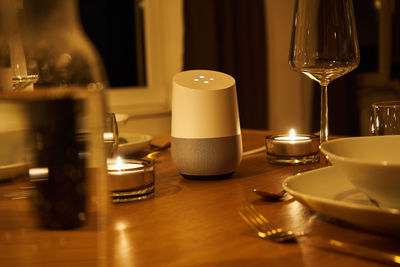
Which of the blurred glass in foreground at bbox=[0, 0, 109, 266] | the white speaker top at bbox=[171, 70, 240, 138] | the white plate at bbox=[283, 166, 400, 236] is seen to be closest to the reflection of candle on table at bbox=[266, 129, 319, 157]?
the white speaker top at bbox=[171, 70, 240, 138]

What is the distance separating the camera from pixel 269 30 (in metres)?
3.61

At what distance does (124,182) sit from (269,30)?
3028 mm

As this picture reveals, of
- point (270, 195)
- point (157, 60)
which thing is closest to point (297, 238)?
point (270, 195)

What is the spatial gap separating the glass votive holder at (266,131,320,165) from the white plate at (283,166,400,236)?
271 mm

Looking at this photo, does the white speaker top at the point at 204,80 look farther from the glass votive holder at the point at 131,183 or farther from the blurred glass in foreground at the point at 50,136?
the blurred glass in foreground at the point at 50,136

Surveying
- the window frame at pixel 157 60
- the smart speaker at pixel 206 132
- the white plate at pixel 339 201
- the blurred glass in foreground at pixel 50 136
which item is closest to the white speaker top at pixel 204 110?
the smart speaker at pixel 206 132

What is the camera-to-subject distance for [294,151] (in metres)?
0.99

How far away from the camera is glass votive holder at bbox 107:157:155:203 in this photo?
2.41 ft

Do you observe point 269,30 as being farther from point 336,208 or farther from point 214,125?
point 336,208

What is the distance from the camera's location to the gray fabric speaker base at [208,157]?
2.84ft

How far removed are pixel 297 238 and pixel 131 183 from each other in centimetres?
28

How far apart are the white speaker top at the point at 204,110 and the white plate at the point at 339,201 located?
23 cm

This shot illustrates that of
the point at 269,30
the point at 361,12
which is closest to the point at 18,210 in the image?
the point at 269,30

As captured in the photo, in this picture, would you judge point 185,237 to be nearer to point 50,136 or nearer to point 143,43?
point 50,136
